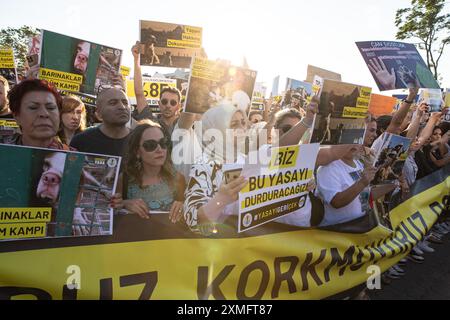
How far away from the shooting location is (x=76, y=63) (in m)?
3.69

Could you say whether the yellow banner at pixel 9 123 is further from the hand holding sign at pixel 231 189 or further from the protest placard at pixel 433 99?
the protest placard at pixel 433 99

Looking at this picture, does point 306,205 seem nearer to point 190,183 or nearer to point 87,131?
point 190,183

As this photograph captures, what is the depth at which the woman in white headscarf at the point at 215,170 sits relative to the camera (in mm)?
2172

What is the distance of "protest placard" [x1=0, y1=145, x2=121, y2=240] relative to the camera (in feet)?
6.15

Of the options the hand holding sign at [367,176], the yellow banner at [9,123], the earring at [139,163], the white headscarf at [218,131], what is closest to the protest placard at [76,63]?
the yellow banner at [9,123]

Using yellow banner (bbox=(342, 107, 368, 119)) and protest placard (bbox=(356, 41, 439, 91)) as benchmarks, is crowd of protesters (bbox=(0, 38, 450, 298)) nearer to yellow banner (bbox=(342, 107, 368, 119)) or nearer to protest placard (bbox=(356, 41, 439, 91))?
yellow banner (bbox=(342, 107, 368, 119))

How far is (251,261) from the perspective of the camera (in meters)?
2.45

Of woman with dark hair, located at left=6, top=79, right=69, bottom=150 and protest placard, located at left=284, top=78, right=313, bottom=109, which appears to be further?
protest placard, located at left=284, top=78, right=313, bottom=109

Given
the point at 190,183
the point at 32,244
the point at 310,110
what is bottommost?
the point at 32,244

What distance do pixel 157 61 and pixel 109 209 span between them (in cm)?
228

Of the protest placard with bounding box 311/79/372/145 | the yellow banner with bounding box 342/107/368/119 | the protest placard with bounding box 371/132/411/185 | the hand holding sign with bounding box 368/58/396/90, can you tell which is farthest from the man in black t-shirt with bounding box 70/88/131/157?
the hand holding sign with bounding box 368/58/396/90

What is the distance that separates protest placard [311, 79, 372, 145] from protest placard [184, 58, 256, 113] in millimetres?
664

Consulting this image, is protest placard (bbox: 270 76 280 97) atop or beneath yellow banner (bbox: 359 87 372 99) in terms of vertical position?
atop
